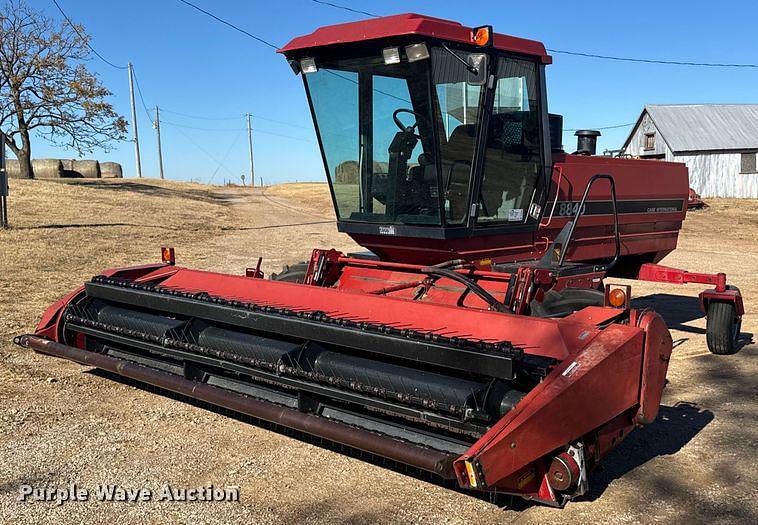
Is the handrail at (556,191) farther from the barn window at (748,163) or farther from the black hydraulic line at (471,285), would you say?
the barn window at (748,163)

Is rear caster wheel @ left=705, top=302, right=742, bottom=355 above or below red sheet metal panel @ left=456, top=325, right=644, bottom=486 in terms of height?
below

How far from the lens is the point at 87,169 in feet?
150

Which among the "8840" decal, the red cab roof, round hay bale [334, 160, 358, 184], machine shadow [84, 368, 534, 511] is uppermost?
the red cab roof

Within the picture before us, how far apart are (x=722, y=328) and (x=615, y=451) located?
9.98 feet

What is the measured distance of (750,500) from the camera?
374 cm

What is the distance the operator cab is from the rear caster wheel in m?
2.29

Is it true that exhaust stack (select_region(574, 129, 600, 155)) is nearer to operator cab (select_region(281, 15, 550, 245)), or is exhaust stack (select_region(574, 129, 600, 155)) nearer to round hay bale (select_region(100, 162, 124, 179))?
operator cab (select_region(281, 15, 550, 245))

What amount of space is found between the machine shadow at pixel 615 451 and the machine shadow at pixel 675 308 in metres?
3.34

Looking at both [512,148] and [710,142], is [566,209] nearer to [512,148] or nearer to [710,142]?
[512,148]

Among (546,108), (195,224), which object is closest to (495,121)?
(546,108)

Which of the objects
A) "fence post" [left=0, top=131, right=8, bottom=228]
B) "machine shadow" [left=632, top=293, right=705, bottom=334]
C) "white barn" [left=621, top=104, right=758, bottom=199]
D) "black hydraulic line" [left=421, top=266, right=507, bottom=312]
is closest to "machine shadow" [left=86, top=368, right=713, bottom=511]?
"black hydraulic line" [left=421, top=266, right=507, bottom=312]

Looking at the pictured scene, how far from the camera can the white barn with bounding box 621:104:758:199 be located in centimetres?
3666

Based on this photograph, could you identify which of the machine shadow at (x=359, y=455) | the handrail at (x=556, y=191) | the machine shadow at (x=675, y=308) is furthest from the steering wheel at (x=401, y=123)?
the machine shadow at (x=675, y=308)

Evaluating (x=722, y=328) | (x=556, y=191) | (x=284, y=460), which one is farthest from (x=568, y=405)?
(x=722, y=328)
